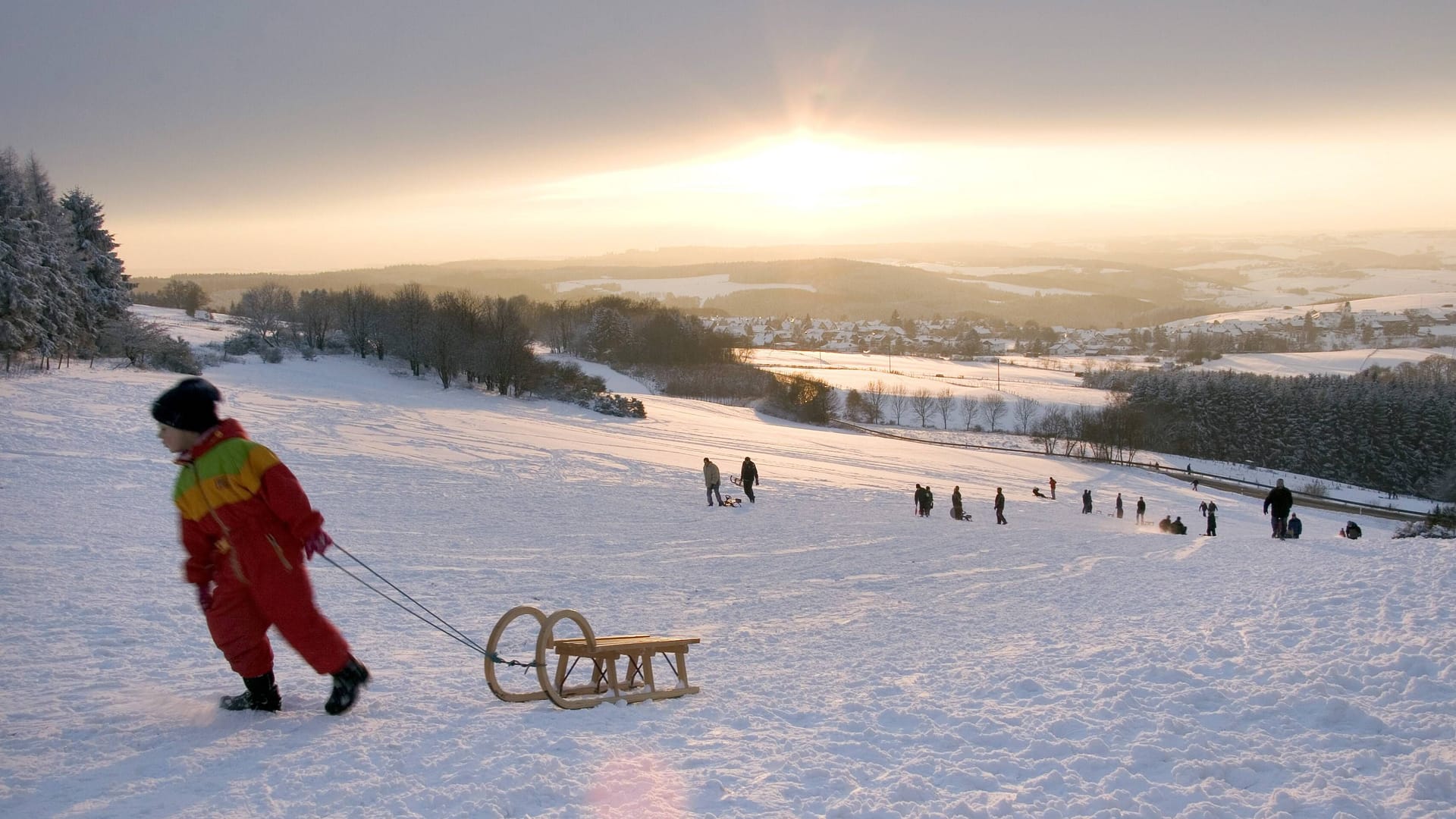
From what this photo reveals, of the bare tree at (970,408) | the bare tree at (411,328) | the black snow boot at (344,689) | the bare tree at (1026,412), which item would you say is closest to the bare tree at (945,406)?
the bare tree at (970,408)

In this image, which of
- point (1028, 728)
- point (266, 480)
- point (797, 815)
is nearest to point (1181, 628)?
point (1028, 728)

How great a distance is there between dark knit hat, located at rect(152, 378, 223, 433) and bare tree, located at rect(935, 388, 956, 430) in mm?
80624

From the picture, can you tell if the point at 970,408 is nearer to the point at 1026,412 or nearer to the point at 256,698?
the point at 1026,412

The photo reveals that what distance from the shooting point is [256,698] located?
200 inches

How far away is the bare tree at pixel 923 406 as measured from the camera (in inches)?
3278

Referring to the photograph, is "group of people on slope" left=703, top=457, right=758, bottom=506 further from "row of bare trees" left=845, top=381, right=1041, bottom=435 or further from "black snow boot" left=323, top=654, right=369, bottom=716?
"row of bare trees" left=845, top=381, right=1041, bottom=435

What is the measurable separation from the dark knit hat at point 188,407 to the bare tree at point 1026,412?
82.6 meters

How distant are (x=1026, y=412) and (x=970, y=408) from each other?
18.8ft

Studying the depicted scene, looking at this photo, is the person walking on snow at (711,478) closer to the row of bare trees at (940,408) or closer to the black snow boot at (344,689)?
the black snow boot at (344,689)

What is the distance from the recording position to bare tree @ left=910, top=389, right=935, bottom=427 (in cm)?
8325

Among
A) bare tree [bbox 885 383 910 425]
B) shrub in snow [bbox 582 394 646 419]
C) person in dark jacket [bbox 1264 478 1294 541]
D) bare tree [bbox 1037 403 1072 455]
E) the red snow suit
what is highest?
the red snow suit

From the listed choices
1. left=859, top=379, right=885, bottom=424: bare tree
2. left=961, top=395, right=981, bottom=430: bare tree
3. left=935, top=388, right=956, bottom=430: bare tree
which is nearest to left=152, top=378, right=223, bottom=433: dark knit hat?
left=859, top=379, right=885, bottom=424: bare tree

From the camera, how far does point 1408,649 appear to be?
23.2 ft

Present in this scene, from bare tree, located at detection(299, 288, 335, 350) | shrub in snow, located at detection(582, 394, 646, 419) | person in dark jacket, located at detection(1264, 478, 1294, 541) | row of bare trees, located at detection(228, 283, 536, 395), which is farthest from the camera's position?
bare tree, located at detection(299, 288, 335, 350)
